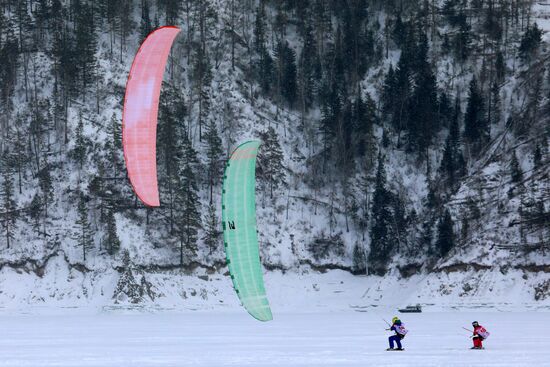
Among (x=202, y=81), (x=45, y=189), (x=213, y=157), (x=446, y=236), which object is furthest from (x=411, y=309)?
(x=202, y=81)

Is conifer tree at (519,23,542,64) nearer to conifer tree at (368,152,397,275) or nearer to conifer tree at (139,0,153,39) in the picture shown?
conifer tree at (368,152,397,275)

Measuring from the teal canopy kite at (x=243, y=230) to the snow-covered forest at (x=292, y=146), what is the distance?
3940cm

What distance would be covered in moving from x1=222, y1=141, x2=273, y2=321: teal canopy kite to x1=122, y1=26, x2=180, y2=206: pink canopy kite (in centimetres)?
259

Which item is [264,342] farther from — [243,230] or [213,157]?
[213,157]

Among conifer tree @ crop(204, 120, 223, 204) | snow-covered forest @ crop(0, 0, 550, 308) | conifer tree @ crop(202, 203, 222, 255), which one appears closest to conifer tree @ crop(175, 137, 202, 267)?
snow-covered forest @ crop(0, 0, 550, 308)

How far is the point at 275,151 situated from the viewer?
8888 cm

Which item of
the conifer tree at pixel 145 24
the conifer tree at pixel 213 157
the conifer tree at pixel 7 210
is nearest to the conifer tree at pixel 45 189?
the conifer tree at pixel 7 210

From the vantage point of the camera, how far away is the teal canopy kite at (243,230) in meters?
32.8

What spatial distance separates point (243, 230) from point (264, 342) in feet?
24.8

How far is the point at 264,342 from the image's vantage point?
1531 inches

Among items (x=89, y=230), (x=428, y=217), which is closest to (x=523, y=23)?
(x=428, y=217)

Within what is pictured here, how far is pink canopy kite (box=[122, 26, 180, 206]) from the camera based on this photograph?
104 ft

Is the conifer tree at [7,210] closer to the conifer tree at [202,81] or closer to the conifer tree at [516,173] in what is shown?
the conifer tree at [202,81]

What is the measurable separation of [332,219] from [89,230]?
Result: 69.7 ft
